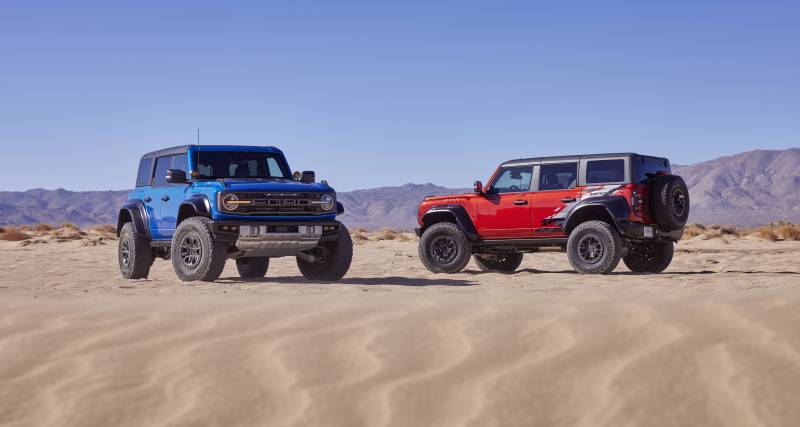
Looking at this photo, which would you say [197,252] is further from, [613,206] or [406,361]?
[406,361]

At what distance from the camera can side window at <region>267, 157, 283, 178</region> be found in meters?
13.8

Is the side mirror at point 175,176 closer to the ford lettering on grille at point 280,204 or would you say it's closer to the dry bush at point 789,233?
the ford lettering on grille at point 280,204

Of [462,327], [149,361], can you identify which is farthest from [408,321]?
[149,361]

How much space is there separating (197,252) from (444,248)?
4295mm

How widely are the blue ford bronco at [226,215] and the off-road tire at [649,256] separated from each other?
15.1 feet

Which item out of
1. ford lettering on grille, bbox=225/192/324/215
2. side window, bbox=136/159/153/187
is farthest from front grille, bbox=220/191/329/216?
side window, bbox=136/159/153/187

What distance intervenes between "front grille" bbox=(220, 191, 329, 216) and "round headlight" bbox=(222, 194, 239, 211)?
0.04 m

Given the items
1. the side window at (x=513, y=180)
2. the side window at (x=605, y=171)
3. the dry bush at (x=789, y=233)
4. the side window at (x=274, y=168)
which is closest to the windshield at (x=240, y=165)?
the side window at (x=274, y=168)

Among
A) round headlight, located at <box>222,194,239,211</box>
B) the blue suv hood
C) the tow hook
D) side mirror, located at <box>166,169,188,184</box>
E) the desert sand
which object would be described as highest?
side mirror, located at <box>166,169,188,184</box>

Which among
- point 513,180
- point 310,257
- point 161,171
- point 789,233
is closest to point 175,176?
point 161,171

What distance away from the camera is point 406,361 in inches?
238

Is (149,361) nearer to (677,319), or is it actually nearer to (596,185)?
(677,319)

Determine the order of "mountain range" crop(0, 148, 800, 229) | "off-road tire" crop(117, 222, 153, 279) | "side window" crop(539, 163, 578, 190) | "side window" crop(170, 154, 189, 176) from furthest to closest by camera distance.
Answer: "mountain range" crop(0, 148, 800, 229), "side window" crop(539, 163, 578, 190), "off-road tire" crop(117, 222, 153, 279), "side window" crop(170, 154, 189, 176)

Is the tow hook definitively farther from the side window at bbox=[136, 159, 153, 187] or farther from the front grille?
the side window at bbox=[136, 159, 153, 187]
